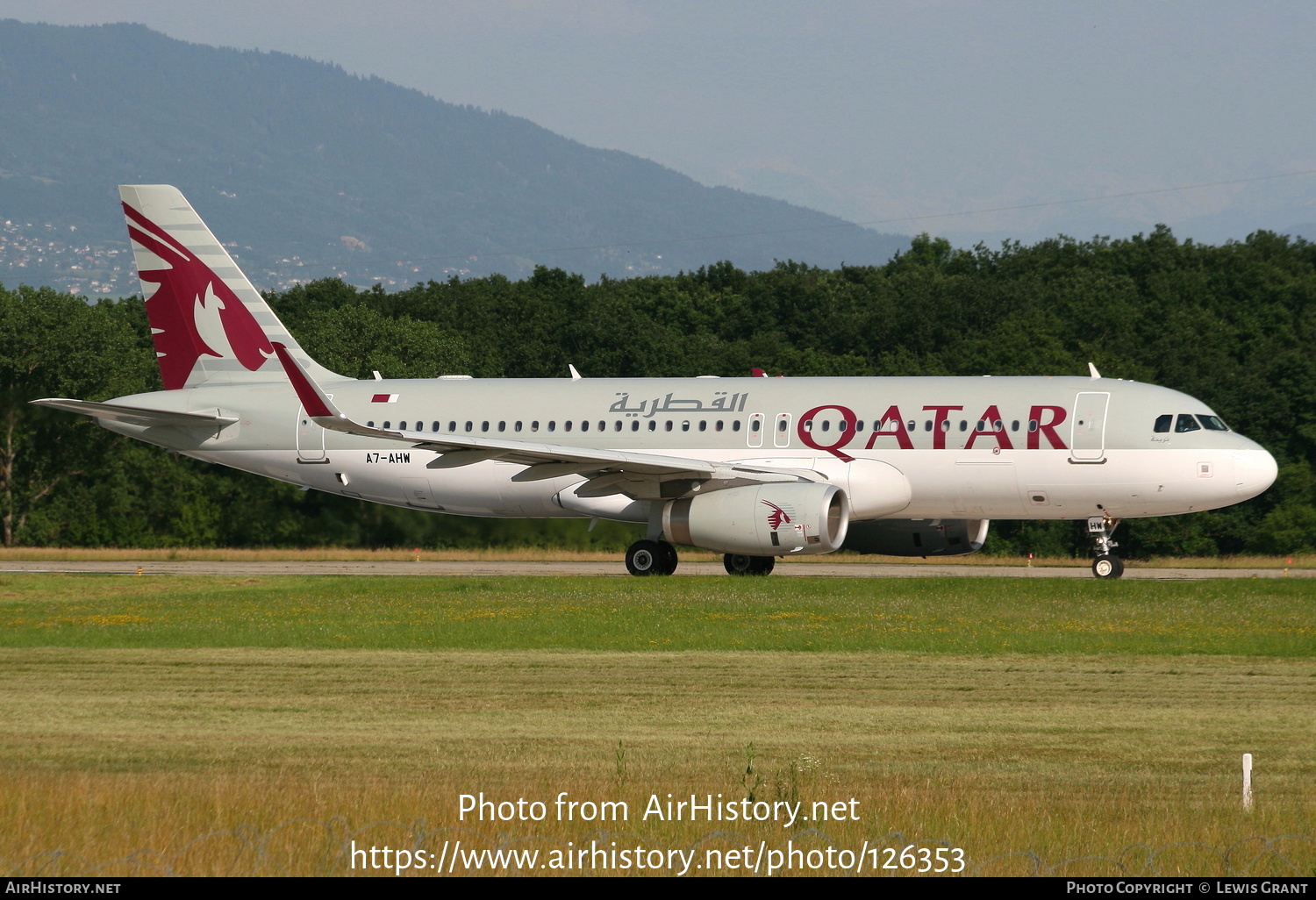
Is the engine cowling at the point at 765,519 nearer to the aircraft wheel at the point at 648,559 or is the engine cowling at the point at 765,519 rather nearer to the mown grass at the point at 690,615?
the mown grass at the point at 690,615

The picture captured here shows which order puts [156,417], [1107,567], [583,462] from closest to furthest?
[583,462] < [1107,567] < [156,417]

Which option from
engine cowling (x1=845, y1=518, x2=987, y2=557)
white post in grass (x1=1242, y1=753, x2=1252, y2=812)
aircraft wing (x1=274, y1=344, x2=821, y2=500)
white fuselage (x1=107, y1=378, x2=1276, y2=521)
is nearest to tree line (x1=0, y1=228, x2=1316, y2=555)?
white fuselage (x1=107, y1=378, x2=1276, y2=521)

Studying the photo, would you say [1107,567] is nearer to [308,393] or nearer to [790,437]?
[790,437]

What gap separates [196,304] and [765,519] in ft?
47.9

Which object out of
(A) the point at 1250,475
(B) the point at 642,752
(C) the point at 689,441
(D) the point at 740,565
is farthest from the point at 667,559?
(B) the point at 642,752

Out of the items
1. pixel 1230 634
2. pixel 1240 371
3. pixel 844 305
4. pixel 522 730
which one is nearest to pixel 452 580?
pixel 1230 634

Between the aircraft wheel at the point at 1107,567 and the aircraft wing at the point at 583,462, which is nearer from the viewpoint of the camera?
the aircraft wing at the point at 583,462

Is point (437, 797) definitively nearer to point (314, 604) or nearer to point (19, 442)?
point (314, 604)

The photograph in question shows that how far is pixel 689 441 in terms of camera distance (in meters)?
31.7

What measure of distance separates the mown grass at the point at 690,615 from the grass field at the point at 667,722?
109 millimetres

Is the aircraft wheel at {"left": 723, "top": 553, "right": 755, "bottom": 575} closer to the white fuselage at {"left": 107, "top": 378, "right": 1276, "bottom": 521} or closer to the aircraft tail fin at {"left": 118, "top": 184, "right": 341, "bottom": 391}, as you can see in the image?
the white fuselage at {"left": 107, "top": 378, "right": 1276, "bottom": 521}

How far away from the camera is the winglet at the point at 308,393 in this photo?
28.2 metres

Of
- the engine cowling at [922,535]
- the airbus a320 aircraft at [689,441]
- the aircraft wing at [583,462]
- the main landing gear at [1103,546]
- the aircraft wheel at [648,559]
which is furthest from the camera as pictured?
the engine cowling at [922,535]

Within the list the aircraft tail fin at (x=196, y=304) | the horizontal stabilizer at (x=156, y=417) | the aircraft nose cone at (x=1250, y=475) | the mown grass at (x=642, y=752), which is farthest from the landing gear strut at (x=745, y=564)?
the mown grass at (x=642, y=752)
